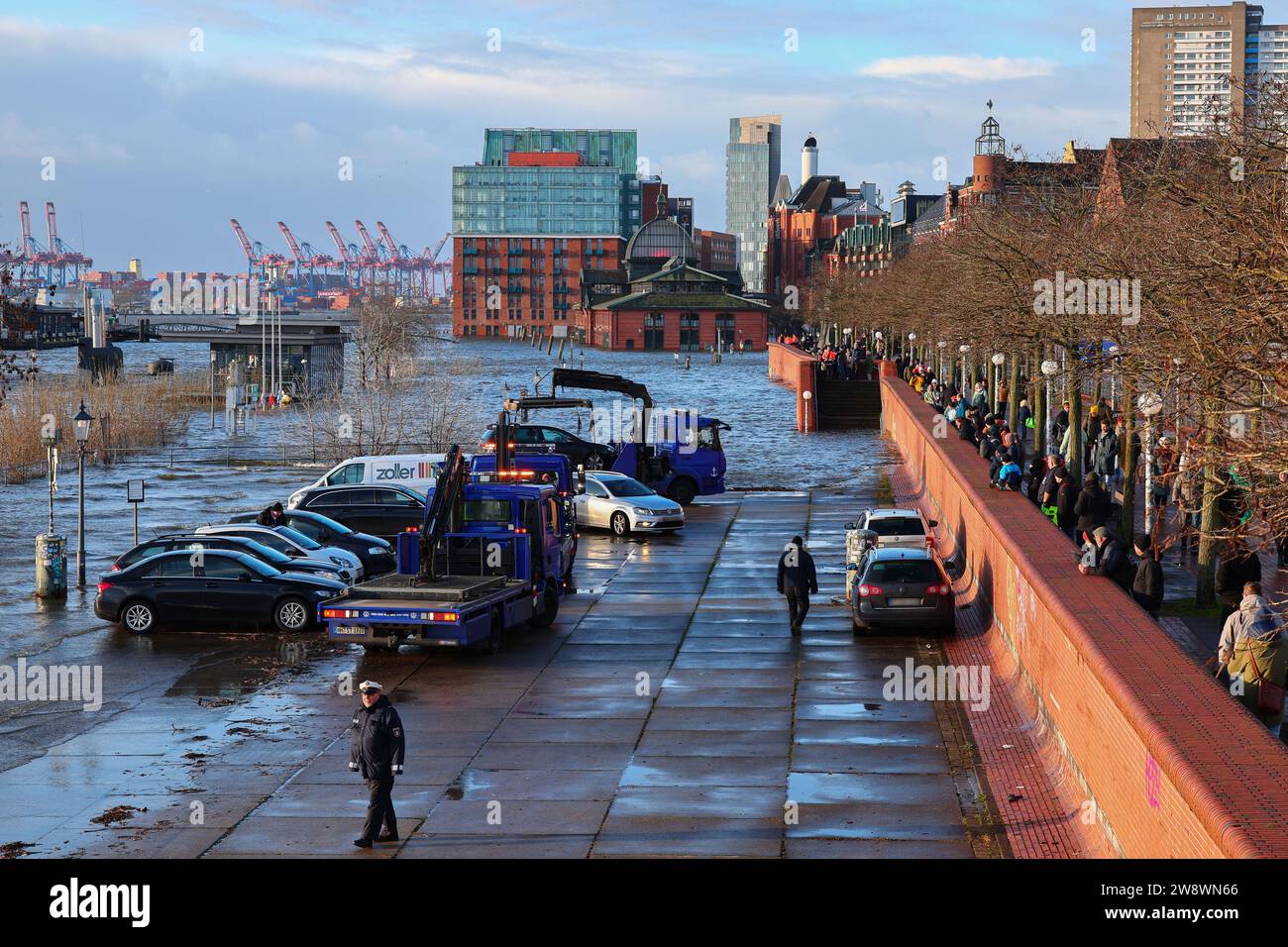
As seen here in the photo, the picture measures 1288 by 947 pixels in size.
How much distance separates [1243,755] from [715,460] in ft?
106

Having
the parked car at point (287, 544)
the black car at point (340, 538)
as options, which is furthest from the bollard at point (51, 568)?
the black car at point (340, 538)

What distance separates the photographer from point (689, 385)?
12344 cm

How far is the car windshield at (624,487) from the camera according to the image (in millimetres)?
36969

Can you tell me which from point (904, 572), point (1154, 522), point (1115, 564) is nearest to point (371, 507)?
point (904, 572)

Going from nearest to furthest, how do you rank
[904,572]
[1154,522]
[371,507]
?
1. [904,572]
2. [1154,522]
3. [371,507]

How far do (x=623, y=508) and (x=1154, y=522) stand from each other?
1276cm

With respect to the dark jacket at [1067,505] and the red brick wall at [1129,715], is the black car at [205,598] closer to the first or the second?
the red brick wall at [1129,715]

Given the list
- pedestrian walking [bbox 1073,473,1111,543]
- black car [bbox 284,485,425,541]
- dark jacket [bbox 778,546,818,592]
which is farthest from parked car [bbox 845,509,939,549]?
black car [bbox 284,485,425,541]

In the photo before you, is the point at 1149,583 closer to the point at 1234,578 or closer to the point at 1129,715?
the point at 1234,578

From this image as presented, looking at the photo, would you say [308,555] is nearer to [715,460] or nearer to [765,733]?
[765,733]

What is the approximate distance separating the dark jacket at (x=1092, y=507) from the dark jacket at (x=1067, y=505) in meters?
1.08

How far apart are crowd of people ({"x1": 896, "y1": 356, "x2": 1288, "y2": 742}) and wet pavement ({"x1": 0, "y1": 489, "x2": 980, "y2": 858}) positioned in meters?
2.86

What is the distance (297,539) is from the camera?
29.4m
